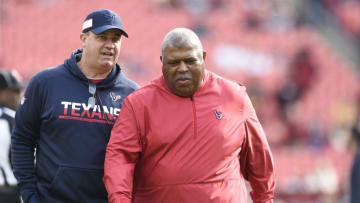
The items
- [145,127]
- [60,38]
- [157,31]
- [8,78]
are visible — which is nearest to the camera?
[145,127]

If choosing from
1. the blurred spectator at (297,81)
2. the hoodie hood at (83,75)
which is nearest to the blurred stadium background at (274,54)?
the blurred spectator at (297,81)

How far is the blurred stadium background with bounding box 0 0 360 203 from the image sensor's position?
42.5ft

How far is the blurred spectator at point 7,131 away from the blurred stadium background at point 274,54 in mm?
8116

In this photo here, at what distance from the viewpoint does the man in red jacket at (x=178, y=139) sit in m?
3.21

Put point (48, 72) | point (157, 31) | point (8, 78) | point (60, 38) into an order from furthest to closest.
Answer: point (157, 31) < point (60, 38) < point (8, 78) < point (48, 72)

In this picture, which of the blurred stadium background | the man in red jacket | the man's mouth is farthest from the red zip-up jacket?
the blurred stadium background

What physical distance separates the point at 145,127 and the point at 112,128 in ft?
0.79

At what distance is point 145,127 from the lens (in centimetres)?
327

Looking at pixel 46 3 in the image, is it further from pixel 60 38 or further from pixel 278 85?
pixel 278 85

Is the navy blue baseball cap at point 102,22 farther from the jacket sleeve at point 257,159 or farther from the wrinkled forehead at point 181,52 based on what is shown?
the jacket sleeve at point 257,159

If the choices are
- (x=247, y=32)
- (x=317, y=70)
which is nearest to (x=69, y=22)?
(x=247, y=32)

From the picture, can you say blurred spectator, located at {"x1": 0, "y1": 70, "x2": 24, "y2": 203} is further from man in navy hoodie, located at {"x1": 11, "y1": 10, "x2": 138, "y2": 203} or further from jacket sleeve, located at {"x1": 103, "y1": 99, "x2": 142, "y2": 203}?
jacket sleeve, located at {"x1": 103, "y1": 99, "x2": 142, "y2": 203}

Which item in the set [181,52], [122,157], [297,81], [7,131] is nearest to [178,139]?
[122,157]

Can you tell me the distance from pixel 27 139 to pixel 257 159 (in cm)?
127
